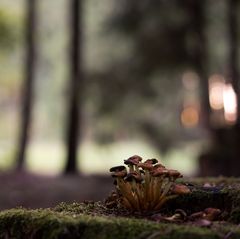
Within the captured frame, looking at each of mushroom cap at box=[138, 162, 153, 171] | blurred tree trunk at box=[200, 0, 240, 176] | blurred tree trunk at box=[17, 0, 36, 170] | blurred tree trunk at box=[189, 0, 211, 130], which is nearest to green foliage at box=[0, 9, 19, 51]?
blurred tree trunk at box=[17, 0, 36, 170]

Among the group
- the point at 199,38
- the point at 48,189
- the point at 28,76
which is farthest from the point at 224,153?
the point at 28,76

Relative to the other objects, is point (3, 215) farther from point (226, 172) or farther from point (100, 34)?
point (100, 34)

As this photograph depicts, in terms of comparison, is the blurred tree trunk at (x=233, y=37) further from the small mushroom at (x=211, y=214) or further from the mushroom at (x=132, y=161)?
the small mushroom at (x=211, y=214)

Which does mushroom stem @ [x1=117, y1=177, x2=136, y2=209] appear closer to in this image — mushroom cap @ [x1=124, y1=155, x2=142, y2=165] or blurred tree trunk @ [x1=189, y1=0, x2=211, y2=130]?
mushroom cap @ [x1=124, y1=155, x2=142, y2=165]

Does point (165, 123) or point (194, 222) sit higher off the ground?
point (165, 123)

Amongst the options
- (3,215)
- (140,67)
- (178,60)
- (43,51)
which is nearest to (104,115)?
(140,67)

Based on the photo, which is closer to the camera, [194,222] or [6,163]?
[194,222]
